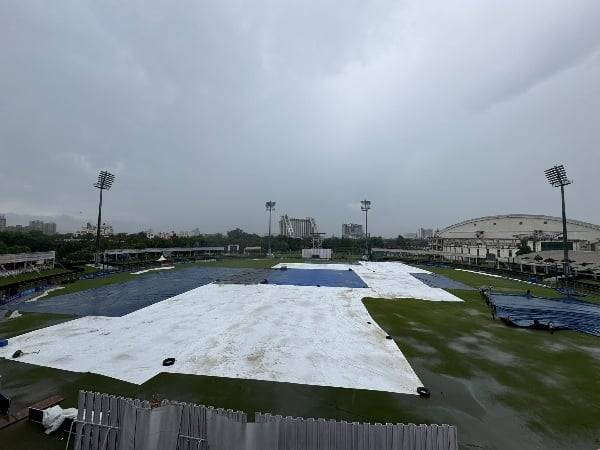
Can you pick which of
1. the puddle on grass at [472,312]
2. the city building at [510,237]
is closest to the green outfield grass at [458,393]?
the puddle on grass at [472,312]

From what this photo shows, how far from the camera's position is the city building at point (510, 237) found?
73812mm

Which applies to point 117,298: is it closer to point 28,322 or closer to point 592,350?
point 28,322

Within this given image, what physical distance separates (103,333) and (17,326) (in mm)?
6923

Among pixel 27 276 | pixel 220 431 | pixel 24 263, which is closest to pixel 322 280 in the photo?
pixel 220 431

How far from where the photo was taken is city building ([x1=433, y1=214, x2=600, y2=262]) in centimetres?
7381

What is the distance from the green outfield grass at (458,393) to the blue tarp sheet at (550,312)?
4.10 m

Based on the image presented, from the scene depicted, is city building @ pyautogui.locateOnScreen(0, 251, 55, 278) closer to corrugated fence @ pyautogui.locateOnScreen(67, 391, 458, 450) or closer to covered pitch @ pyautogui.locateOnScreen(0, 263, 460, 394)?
covered pitch @ pyautogui.locateOnScreen(0, 263, 460, 394)

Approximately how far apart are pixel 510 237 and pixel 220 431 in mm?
103731

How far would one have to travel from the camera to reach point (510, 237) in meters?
88.8

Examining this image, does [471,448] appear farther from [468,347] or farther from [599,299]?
[599,299]

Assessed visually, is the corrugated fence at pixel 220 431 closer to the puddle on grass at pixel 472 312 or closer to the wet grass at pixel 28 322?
the wet grass at pixel 28 322

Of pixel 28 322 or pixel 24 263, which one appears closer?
pixel 28 322

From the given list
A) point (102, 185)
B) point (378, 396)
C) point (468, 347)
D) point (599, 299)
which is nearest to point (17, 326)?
point (378, 396)

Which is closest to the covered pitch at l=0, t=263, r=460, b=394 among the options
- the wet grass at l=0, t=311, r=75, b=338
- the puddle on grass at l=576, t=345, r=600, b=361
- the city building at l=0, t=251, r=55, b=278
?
the wet grass at l=0, t=311, r=75, b=338
